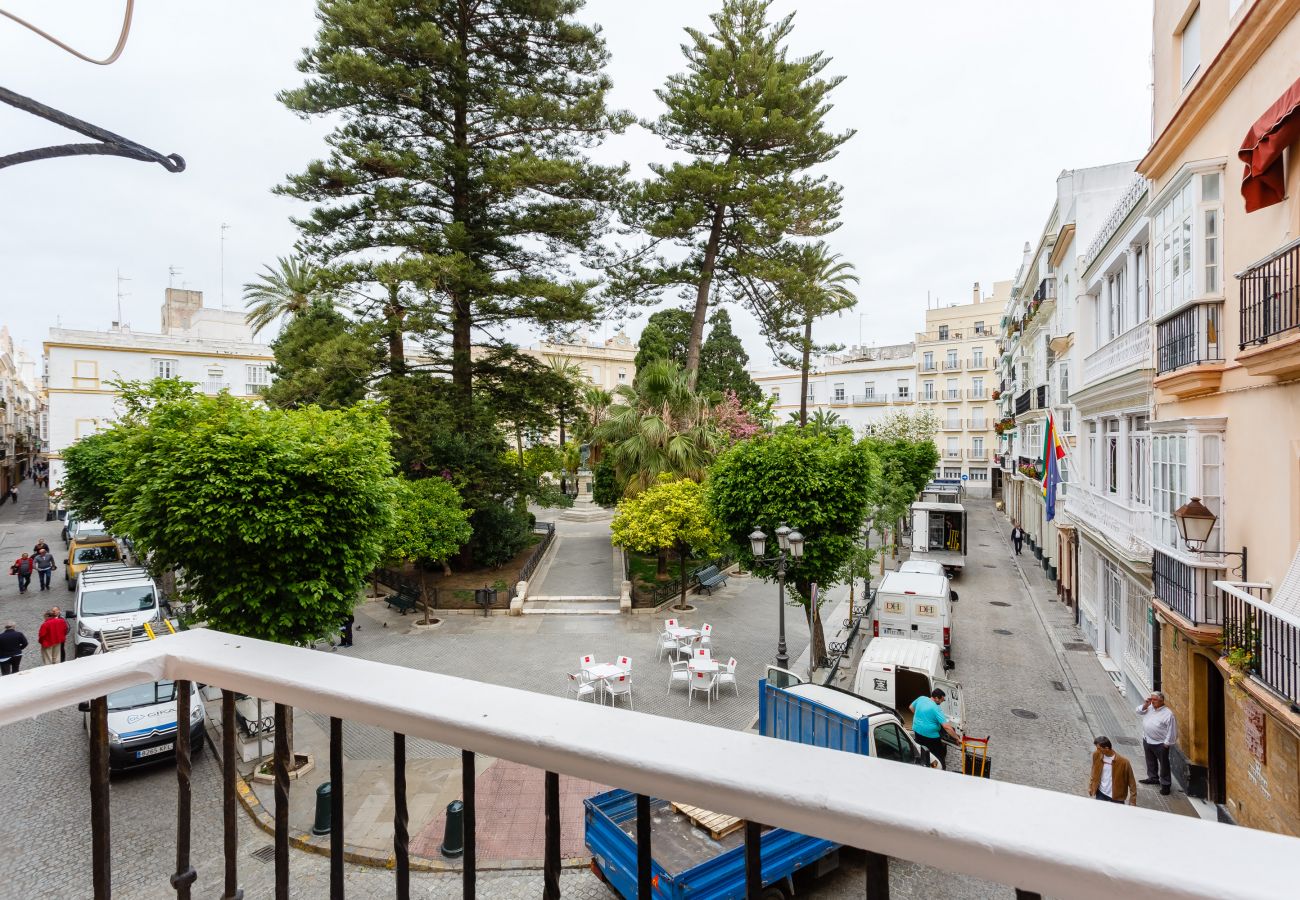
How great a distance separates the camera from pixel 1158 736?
10664 mm

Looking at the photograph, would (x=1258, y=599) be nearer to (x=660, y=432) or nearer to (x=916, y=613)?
(x=916, y=613)

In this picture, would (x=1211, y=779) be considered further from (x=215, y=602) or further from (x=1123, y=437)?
(x=215, y=602)

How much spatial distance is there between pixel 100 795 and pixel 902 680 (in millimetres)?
13065

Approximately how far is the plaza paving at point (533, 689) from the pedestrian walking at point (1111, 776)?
1255mm

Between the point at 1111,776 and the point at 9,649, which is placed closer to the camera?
the point at 1111,776

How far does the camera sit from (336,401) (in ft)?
63.5

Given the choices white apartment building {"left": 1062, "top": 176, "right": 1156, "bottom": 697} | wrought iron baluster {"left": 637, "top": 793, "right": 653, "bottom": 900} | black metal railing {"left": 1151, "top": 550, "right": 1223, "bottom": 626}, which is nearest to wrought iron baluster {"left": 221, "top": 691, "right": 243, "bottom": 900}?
wrought iron baluster {"left": 637, "top": 793, "right": 653, "bottom": 900}

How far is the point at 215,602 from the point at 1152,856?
34.9 ft

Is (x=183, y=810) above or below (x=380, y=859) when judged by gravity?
above

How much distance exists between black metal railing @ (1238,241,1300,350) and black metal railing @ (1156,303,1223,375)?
4.24 ft

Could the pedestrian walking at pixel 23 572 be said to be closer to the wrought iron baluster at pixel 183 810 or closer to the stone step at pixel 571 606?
the stone step at pixel 571 606

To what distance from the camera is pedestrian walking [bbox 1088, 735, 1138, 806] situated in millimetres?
8844


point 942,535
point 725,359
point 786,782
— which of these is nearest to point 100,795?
point 786,782

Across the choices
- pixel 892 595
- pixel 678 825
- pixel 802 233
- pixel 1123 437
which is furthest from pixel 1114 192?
pixel 678 825
